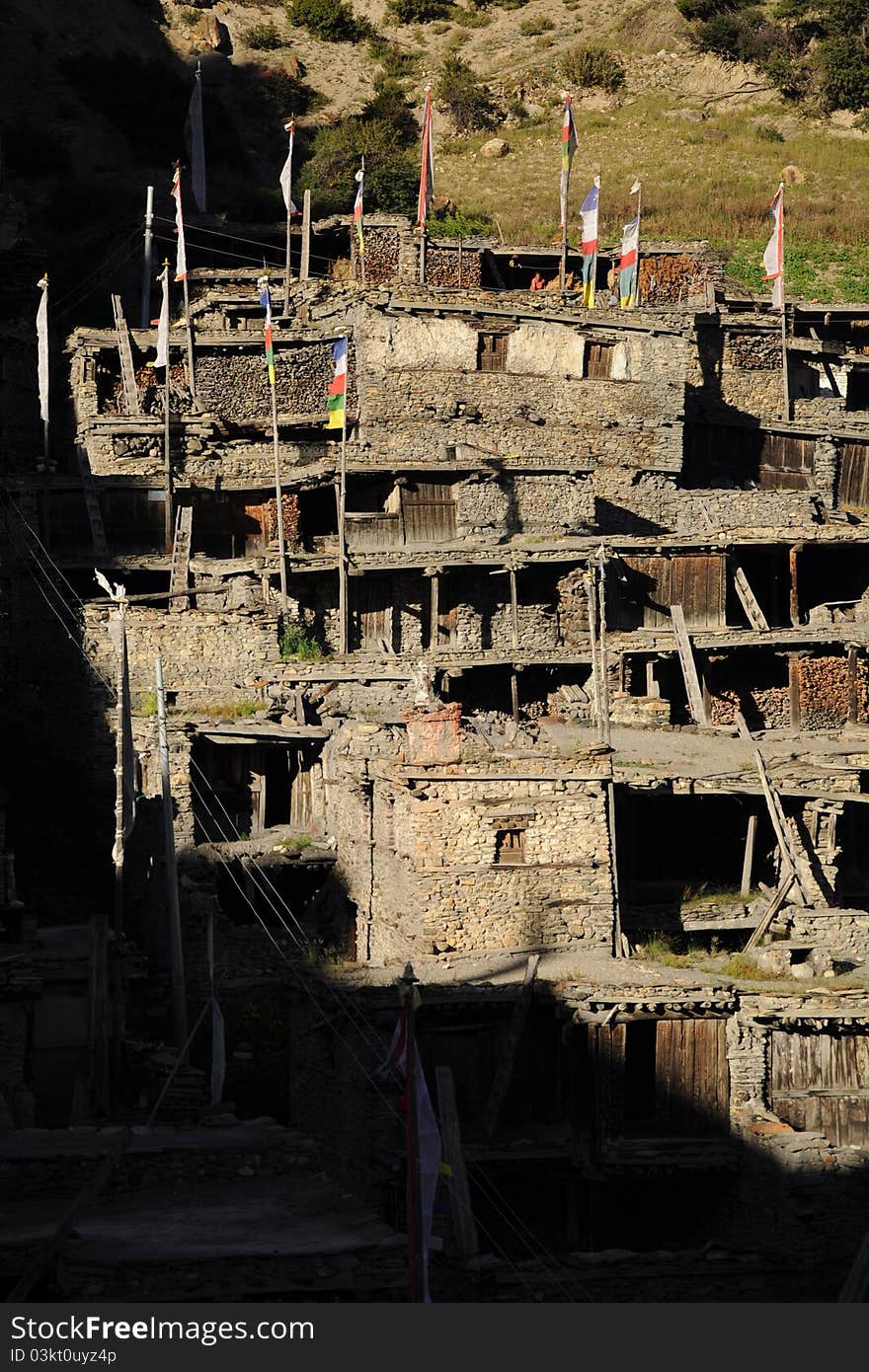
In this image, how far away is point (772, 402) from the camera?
173ft

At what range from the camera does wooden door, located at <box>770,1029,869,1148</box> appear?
28953 millimetres

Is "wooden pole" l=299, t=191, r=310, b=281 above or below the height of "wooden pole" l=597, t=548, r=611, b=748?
above

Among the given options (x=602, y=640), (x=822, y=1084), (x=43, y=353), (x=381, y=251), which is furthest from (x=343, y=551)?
(x=822, y=1084)

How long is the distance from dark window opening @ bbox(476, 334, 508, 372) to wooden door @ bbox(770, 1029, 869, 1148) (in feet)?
73.8

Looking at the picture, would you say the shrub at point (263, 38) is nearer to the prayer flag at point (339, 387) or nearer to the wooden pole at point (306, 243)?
the wooden pole at point (306, 243)

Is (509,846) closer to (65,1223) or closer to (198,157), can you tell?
(65,1223)

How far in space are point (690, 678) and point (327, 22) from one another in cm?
5569

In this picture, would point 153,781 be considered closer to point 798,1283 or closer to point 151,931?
point 151,931

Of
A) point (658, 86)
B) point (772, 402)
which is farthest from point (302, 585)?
point (658, 86)

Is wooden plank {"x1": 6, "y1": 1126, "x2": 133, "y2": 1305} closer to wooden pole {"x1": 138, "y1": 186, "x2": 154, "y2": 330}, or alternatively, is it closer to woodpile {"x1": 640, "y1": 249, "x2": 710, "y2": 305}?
wooden pole {"x1": 138, "y1": 186, "x2": 154, "y2": 330}

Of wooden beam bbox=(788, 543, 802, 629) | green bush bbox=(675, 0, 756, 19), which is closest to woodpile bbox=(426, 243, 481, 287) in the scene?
wooden beam bbox=(788, 543, 802, 629)

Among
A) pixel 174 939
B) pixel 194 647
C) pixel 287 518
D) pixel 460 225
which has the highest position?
pixel 460 225

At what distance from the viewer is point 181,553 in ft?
144

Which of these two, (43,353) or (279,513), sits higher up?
(43,353)
